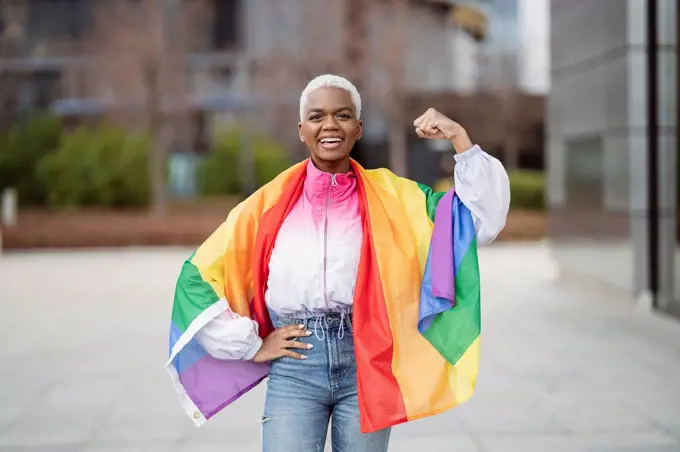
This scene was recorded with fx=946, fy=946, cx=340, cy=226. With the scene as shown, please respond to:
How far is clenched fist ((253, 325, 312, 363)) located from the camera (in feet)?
10.2

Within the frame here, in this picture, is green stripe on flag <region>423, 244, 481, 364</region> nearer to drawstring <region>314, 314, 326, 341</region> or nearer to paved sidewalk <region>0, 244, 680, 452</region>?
drawstring <region>314, 314, 326, 341</region>

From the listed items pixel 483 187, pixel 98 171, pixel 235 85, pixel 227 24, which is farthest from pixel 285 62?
pixel 483 187

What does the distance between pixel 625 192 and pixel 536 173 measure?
16004mm

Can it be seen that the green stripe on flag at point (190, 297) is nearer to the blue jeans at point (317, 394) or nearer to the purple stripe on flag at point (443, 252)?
the blue jeans at point (317, 394)

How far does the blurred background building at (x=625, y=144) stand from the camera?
1092 cm

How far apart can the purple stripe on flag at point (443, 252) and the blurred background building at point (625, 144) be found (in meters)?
8.00

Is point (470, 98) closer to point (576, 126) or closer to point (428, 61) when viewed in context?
point (428, 61)

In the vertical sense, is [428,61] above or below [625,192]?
above

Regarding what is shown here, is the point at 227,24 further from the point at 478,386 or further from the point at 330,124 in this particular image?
the point at 330,124

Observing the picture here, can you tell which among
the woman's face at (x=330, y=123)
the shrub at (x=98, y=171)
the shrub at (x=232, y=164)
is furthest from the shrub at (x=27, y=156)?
the woman's face at (x=330, y=123)

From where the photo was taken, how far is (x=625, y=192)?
37.6ft

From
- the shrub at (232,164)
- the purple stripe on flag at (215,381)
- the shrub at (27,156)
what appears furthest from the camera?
the shrub at (27,156)

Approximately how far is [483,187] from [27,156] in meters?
26.1

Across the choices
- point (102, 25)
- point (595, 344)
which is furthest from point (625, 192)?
point (102, 25)
